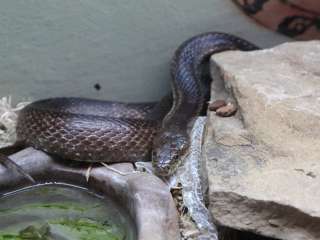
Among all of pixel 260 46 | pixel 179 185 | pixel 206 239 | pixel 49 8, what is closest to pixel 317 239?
pixel 206 239

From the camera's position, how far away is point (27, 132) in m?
3.58

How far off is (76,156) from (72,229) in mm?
483

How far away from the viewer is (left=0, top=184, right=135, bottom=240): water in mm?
2992

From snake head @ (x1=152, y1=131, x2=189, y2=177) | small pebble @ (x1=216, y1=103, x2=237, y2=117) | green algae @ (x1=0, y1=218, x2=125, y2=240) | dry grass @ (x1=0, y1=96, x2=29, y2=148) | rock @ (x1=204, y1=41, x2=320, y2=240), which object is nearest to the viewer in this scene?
rock @ (x1=204, y1=41, x2=320, y2=240)

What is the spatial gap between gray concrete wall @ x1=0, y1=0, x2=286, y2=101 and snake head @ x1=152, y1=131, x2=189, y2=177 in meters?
0.87

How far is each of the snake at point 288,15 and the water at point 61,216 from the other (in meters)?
1.66

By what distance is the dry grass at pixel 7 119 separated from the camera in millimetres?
3871

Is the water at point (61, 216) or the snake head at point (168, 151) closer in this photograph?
the water at point (61, 216)

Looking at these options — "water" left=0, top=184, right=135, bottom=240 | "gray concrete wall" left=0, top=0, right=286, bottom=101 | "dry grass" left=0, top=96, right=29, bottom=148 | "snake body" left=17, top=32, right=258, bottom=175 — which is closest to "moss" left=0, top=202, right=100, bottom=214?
"water" left=0, top=184, right=135, bottom=240

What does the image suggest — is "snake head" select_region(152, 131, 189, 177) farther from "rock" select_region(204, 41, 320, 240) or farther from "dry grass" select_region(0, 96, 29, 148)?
"dry grass" select_region(0, 96, 29, 148)

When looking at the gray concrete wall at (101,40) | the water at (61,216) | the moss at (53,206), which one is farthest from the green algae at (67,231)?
the gray concrete wall at (101,40)

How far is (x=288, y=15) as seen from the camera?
4.10 meters

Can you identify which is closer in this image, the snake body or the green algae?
the green algae

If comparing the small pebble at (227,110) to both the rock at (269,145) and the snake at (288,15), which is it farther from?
the snake at (288,15)
